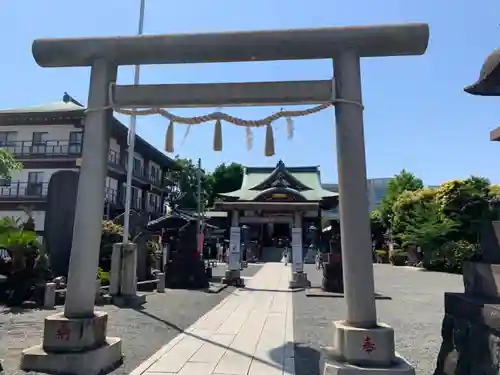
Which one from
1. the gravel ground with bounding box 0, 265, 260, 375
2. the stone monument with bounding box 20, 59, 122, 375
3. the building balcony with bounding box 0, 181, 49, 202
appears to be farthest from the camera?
the building balcony with bounding box 0, 181, 49, 202

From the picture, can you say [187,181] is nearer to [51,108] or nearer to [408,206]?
[51,108]

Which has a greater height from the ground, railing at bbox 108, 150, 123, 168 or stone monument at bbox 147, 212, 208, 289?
railing at bbox 108, 150, 123, 168

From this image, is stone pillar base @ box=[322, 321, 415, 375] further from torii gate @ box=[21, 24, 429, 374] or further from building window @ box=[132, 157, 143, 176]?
building window @ box=[132, 157, 143, 176]

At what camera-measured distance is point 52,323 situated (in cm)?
448

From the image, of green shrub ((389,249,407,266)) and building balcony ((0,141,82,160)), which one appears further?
green shrub ((389,249,407,266))

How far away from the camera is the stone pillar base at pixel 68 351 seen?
432 centimetres

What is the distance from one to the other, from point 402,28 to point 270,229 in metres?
32.5

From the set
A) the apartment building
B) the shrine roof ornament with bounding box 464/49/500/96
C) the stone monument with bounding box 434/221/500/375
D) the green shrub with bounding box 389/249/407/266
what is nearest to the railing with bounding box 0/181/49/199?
the apartment building

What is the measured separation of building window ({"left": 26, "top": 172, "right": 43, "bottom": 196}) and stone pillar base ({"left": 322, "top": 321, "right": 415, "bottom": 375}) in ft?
89.3

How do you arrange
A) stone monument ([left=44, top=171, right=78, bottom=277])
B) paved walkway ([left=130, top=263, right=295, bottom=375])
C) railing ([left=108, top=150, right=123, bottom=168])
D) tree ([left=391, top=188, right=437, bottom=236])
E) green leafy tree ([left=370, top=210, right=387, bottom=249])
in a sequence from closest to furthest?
1. paved walkway ([left=130, top=263, right=295, bottom=375])
2. stone monument ([left=44, top=171, right=78, bottom=277])
3. tree ([left=391, top=188, right=437, bottom=236])
4. railing ([left=108, top=150, right=123, bottom=168])
5. green leafy tree ([left=370, top=210, right=387, bottom=249])

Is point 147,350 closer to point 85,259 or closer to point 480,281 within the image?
point 85,259

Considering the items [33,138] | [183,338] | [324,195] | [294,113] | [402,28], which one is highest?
[33,138]

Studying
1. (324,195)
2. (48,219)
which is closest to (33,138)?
→ (48,219)

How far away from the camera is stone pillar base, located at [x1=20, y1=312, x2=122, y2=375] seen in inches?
170
